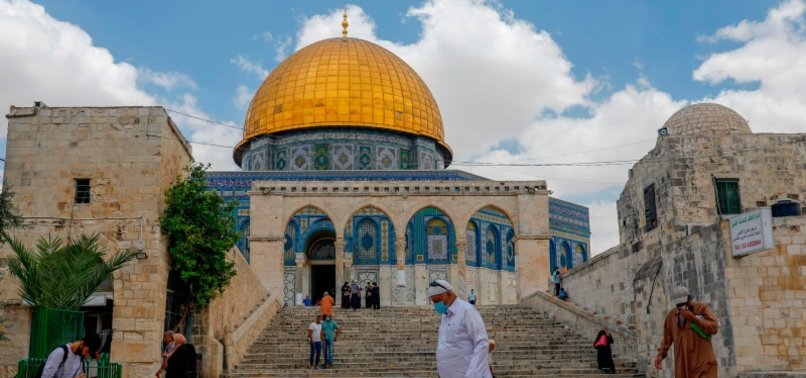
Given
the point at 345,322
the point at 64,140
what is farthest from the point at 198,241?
the point at 345,322

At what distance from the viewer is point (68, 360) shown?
7105 mm

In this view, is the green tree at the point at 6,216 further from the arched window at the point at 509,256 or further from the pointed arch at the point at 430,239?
the arched window at the point at 509,256

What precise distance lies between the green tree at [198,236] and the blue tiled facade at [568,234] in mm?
22713

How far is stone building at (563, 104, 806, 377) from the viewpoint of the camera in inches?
438

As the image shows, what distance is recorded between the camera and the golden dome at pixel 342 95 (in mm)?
33312

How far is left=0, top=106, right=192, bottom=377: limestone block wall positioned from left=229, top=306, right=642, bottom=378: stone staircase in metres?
2.22

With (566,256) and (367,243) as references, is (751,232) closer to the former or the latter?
(367,243)

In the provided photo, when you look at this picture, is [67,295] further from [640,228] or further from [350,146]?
[350,146]

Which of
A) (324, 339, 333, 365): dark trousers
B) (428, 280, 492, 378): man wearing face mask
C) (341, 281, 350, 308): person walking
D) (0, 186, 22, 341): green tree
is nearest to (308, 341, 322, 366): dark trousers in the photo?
(324, 339, 333, 365): dark trousers

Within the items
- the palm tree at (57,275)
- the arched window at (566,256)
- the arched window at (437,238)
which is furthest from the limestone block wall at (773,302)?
the arched window at (566,256)

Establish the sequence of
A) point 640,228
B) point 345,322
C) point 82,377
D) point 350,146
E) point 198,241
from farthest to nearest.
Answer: point 350,146 → point 345,322 → point 640,228 → point 198,241 → point 82,377

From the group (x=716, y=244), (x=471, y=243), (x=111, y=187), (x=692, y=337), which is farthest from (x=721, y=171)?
(x=471, y=243)

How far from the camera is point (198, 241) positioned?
526 inches

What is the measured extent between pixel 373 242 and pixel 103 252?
690 inches
